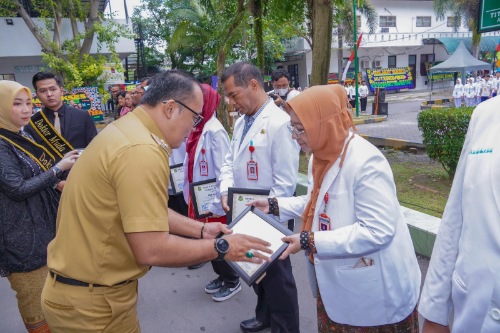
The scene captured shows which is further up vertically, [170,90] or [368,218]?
[170,90]

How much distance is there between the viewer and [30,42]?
1806cm

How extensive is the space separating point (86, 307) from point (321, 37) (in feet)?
19.6

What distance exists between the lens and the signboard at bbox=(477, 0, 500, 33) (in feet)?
12.6

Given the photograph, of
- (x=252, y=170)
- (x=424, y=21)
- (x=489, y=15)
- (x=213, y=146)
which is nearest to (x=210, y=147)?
(x=213, y=146)

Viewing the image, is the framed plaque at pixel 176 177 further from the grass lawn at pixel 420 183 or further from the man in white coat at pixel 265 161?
the grass lawn at pixel 420 183

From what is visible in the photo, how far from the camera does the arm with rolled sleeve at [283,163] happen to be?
3016mm

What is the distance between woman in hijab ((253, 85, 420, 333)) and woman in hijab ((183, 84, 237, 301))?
1.72 m

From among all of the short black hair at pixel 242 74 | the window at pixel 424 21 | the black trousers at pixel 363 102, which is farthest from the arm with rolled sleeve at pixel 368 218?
the window at pixel 424 21

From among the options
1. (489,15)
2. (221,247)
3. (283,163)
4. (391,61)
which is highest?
(391,61)

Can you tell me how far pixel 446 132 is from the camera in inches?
238

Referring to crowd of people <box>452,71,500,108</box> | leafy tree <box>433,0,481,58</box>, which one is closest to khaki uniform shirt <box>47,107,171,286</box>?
crowd of people <box>452,71,500,108</box>

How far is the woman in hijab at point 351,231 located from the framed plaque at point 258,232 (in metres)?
0.07

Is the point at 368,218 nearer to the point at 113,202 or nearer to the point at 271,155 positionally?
the point at 113,202

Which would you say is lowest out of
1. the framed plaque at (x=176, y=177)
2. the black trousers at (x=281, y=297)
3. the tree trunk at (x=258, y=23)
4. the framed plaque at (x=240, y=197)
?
the black trousers at (x=281, y=297)
